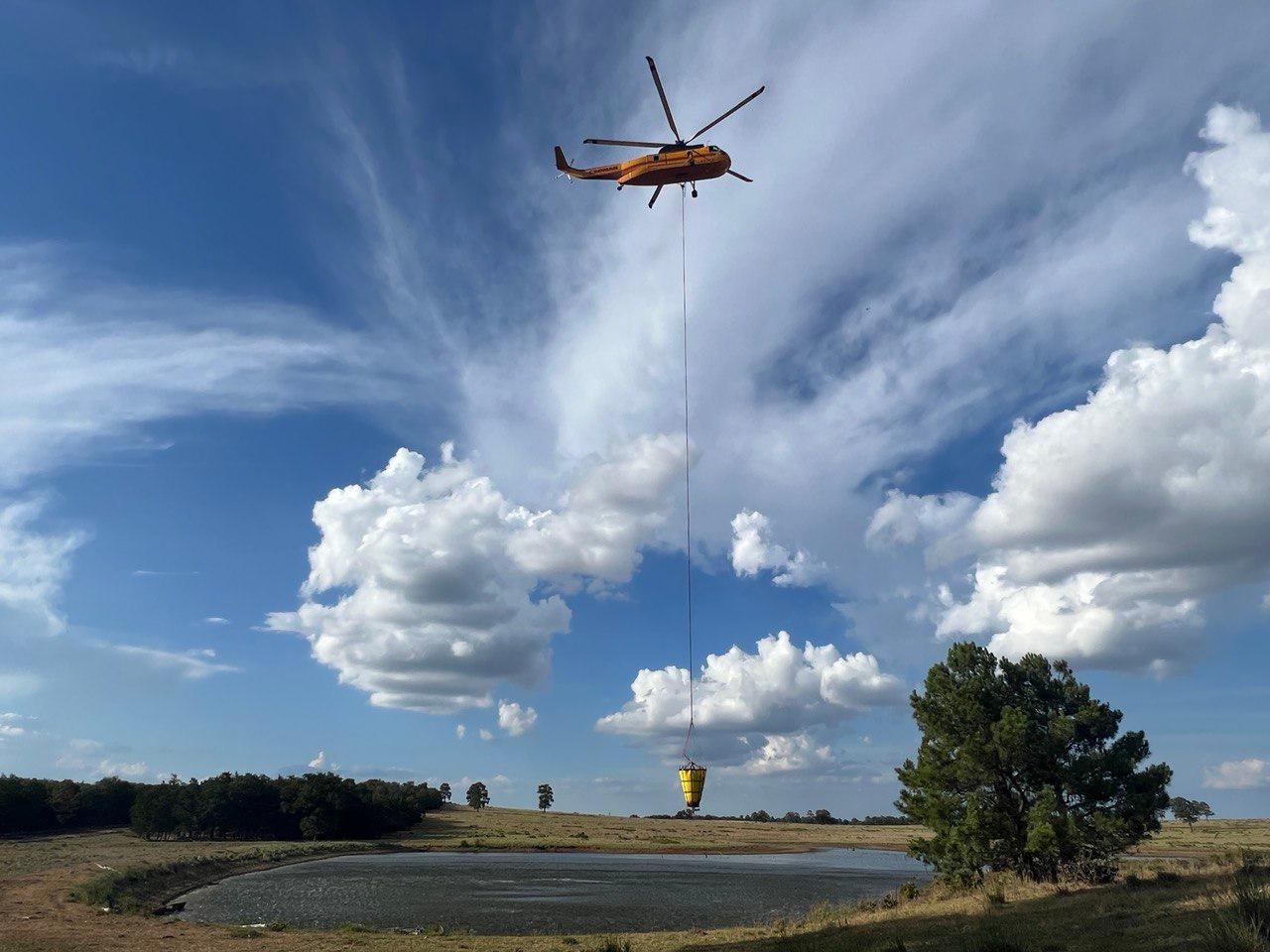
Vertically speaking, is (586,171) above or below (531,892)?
above

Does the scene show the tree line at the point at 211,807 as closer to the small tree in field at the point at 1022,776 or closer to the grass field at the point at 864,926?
the grass field at the point at 864,926

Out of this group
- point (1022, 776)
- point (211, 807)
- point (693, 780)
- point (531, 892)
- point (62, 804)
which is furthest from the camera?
point (211, 807)

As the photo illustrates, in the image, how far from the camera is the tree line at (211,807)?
120750 millimetres

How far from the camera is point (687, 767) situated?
20.3 metres

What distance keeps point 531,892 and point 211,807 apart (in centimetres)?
8968

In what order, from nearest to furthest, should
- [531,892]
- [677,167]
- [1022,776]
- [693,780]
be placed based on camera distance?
1. [693,780]
2. [677,167]
3. [1022,776]
4. [531,892]

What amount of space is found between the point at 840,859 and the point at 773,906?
78.5 meters

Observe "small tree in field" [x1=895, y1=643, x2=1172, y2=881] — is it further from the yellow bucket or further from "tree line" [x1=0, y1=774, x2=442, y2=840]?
"tree line" [x1=0, y1=774, x2=442, y2=840]

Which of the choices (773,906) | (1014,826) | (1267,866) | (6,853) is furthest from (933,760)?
(6,853)

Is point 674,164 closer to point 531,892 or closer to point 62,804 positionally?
point 531,892

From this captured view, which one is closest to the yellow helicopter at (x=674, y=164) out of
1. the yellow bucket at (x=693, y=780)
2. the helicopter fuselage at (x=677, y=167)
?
the helicopter fuselage at (x=677, y=167)

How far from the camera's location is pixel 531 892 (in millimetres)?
66375

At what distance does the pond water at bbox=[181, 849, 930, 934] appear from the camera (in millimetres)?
48447

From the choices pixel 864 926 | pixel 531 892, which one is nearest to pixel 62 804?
pixel 531 892
